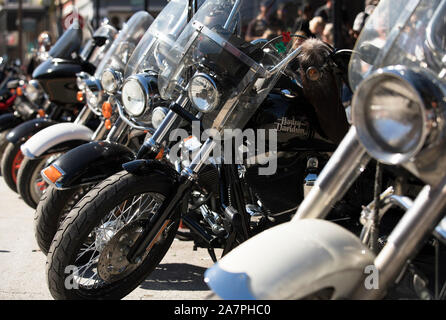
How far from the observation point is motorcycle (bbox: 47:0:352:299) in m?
2.77

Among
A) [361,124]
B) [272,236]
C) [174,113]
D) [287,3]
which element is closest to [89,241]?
[174,113]

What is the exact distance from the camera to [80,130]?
173 inches

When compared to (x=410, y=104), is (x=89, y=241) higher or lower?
lower

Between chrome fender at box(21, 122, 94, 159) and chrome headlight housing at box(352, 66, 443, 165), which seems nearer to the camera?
chrome headlight housing at box(352, 66, 443, 165)

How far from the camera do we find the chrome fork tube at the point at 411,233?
5.47 ft

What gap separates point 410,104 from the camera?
5.43ft

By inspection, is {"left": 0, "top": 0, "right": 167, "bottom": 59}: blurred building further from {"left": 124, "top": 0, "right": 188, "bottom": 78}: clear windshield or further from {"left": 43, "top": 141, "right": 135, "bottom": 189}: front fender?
{"left": 43, "top": 141, "right": 135, "bottom": 189}: front fender

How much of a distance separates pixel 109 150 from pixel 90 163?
15cm

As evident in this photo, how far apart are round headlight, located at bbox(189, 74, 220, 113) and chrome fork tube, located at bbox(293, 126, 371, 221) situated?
103 centimetres

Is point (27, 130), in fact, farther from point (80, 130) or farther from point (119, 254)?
point (119, 254)

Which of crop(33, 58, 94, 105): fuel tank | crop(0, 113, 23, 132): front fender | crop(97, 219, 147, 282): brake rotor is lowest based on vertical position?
crop(0, 113, 23, 132): front fender

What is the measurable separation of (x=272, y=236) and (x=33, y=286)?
2.06m

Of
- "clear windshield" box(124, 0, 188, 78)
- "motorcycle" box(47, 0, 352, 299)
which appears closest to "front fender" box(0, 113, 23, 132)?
"clear windshield" box(124, 0, 188, 78)

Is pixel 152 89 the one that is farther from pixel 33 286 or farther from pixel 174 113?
pixel 33 286
